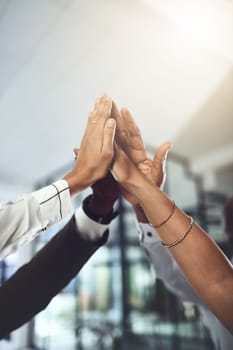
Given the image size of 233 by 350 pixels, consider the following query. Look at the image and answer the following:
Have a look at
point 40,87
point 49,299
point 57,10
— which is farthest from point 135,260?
→ point 57,10

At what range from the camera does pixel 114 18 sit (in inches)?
39.8

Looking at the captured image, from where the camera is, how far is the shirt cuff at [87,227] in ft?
2.95

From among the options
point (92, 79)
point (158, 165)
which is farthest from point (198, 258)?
point (92, 79)

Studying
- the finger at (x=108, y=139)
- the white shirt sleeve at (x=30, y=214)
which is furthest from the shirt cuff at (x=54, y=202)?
the finger at (x=108, y=139)

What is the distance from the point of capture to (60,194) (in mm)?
715

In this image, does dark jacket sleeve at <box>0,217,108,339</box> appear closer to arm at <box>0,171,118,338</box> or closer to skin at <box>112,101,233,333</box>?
arm at <box>0,171,118,338</box>

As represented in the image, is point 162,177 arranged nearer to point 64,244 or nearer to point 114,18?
point 64,244

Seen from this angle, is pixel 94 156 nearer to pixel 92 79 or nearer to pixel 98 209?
pixel 98 209

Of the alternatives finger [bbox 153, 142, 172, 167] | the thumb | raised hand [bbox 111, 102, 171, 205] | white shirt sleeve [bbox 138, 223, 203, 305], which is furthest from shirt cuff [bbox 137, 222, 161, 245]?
the thumb

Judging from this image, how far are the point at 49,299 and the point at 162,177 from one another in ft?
1.69

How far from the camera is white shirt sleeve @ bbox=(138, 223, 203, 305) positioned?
3.40 ft

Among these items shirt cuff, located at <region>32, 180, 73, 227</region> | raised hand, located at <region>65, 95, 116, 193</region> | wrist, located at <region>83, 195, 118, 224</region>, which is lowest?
wrist, located at <region>83, 195, 118, 224</region>

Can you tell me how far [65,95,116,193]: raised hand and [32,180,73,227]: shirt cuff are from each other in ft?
0.11

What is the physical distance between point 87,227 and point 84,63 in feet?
1.93
